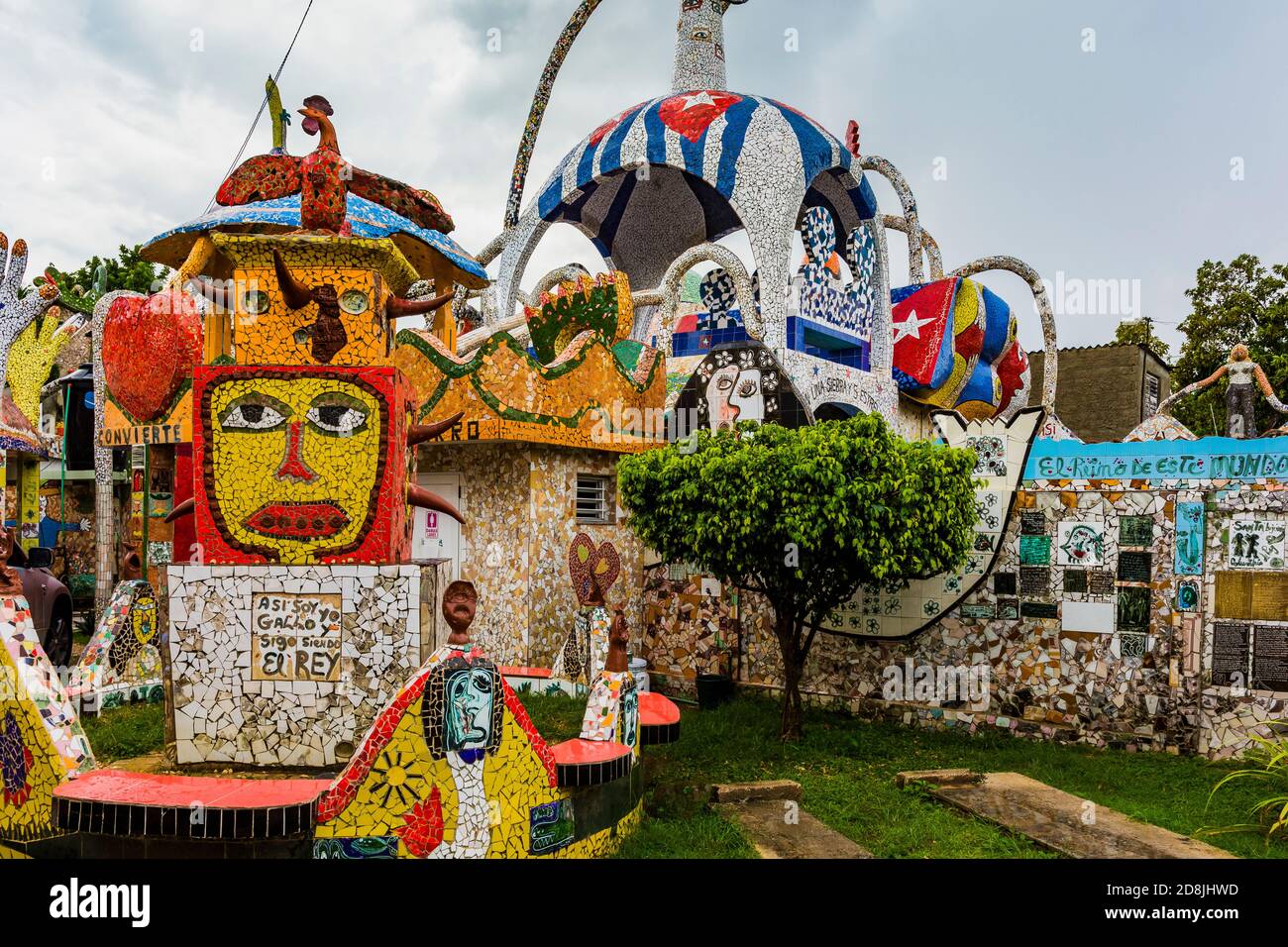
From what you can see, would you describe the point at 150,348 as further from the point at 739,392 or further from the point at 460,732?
the point at 460,732

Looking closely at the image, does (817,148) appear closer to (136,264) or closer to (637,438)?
(637,438)

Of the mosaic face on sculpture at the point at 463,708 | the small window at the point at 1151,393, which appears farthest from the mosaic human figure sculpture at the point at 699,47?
the small window at the point at 1151,393

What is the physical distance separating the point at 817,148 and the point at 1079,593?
29.4ft

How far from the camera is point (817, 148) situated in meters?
14.8

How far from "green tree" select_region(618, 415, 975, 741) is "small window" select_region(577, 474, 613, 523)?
3.14 m

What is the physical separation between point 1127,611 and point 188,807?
24.4 feet

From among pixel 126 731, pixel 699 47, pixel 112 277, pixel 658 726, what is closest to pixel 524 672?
pixel 658 726

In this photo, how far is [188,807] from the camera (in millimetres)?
4176

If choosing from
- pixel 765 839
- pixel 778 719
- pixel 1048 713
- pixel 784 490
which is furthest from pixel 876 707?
pixel 765 839

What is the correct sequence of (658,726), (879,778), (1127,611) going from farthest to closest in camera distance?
(1127,611)
(879,778)
(658,726)

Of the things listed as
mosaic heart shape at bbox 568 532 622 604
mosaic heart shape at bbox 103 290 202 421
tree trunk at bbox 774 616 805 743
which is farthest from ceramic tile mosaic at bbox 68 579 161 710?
tree trunk at bbox 774 616 805 743

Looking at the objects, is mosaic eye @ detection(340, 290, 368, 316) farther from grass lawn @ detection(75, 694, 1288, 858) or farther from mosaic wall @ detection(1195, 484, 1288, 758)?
mosaic wall @ detection(1195, 484, 1288, 758)

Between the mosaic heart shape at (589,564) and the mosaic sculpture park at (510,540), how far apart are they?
0.15 feet

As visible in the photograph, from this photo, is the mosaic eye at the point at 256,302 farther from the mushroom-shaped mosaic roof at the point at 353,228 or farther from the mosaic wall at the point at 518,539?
the mosaic wall at the point at 518,539
